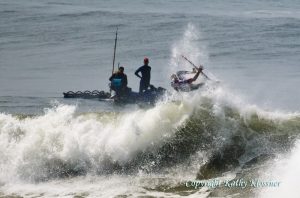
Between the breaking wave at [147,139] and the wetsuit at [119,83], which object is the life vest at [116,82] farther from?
the breaking wave at [147,139]

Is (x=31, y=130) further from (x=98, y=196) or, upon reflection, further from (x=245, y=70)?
(x=245, y=70)

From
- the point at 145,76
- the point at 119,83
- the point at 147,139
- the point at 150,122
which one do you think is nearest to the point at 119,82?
the point at 119,83

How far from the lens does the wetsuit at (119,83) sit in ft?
69.9

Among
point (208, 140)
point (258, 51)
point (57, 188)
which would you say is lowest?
point (57, 188)

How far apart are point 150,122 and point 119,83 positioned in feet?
21.8

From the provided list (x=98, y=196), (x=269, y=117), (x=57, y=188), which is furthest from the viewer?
(x=269, y=117)

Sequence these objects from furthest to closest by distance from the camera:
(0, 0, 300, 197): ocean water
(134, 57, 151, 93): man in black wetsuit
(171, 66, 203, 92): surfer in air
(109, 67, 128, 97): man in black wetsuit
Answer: (109, 67, 128, 97): man in black wetsuit → (134, 57, 151, 93): man in black wetsuit → (171, 66, 203, 92): surfer in air → (0, 0, 300, 197): ocean water

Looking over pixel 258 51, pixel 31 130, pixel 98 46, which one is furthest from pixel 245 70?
pixel 31 130

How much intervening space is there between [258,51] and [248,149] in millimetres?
24494

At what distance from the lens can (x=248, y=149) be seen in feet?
46.8

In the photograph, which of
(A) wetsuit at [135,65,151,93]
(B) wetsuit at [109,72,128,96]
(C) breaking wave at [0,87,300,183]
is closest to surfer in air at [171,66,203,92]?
(A) wetsuit at [135,65,151,93]

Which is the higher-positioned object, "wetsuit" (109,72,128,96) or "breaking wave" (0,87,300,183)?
"wetsuit" (109,72,128,96)

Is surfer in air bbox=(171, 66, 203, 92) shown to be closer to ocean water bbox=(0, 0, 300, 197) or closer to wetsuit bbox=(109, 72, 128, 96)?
ocean water bbox=(0, 0, 300, 197)

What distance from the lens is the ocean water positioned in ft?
43.0
